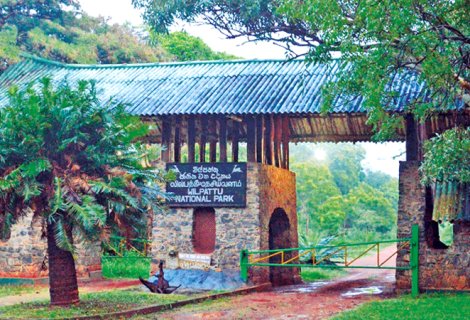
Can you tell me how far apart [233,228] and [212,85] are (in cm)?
433

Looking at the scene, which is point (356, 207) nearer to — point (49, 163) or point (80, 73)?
point (80, 73)

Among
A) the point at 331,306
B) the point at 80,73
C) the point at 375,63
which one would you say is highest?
the point at 80,73

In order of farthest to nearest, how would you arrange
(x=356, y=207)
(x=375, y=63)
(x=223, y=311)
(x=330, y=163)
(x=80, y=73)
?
(x=330, y=163) → (x=356, y=207) → (x=80, y=73) → (x=223, y=311) → (x=375, y=63)

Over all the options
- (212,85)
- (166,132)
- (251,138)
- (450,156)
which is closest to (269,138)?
(251,138)

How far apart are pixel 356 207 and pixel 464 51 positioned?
34.2 meters

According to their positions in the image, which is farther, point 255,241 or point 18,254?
point 18,254

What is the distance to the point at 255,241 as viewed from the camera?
19.2 metres

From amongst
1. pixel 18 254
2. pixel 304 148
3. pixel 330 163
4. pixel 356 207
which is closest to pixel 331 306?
pixel 18 254

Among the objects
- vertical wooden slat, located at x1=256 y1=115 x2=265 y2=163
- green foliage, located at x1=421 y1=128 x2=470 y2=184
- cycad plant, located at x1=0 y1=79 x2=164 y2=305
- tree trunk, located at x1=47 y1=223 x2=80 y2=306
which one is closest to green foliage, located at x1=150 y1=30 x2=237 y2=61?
vertical wooden slat, located at x1=256 y1=115 x2=265 y2=163

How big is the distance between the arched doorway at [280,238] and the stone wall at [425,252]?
14.8ft

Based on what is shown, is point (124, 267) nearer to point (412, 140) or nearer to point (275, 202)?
point (275, 202)

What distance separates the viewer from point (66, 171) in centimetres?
1435

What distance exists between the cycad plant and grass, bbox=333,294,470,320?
4569mm

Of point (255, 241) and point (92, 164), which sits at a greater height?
point (92, 164)
